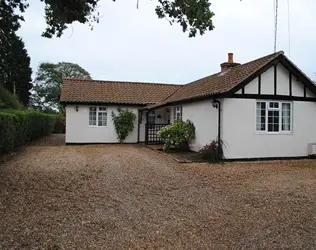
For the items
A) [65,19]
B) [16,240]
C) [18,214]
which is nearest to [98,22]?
[65,19]

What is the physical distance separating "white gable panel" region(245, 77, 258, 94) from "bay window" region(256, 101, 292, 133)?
596mm

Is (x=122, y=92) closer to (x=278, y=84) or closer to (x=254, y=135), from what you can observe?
(x=254, y=135)

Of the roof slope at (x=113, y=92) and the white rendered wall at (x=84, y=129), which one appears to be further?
the roof slope at (x=113, y=92)

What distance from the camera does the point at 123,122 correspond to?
19.0 metres

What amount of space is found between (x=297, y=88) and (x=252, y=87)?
7.92ft

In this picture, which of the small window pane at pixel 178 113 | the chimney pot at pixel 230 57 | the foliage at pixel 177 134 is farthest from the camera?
the chimney pot at pixel 230 57

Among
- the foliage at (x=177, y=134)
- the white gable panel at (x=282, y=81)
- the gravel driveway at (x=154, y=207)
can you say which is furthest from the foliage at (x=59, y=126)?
the white gable panel at (x=282, y=81)

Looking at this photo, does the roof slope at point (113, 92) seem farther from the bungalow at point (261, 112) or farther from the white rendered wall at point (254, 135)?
the white rendered wall at point (254, 135)

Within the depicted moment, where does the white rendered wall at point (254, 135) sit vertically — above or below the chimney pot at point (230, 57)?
below

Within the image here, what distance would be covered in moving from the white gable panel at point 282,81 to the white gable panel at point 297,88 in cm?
31

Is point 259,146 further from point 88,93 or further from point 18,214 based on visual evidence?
point 88,93

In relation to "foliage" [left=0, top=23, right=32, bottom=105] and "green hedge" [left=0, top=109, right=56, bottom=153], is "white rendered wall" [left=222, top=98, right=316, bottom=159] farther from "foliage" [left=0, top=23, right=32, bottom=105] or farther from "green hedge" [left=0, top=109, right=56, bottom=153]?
"foliage" [left=0, top=23, right=32, bottom=105]

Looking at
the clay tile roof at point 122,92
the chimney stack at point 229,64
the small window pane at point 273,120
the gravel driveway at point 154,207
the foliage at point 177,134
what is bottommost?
the gravel driveway at point 154,207

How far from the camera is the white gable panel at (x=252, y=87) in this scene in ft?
39.4
